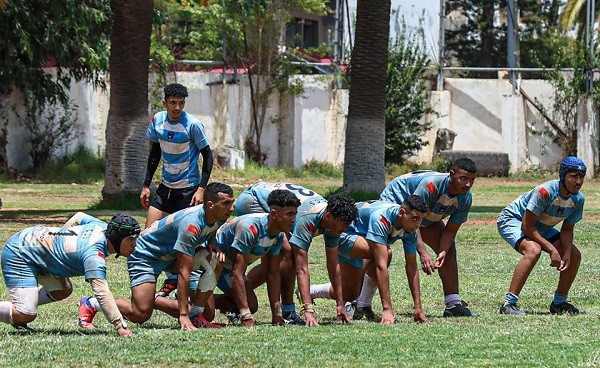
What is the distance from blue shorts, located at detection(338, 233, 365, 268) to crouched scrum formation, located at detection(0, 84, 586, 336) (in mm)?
12

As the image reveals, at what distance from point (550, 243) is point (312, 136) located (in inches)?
977

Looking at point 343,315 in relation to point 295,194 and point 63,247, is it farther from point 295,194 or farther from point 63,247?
point 63,247

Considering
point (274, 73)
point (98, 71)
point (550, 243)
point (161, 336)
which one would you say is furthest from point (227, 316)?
point (274, 73)

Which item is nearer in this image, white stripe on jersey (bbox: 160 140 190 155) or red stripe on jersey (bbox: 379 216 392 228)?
red stripe on jersey (bbox: 379 216 392 228)

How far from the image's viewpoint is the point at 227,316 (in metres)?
11.5

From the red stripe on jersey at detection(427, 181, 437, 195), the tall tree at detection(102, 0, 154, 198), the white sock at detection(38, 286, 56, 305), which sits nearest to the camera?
the white sock at detection(38, 286, 56, 305)

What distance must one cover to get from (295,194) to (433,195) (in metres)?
1.48

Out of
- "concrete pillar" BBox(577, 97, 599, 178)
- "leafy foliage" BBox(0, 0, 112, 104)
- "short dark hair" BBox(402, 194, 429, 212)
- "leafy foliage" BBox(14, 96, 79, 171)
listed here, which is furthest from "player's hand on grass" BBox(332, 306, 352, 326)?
"concrete pillar" BBox(577, 97, 599, 178)

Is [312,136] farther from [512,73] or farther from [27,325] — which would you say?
[27,325]

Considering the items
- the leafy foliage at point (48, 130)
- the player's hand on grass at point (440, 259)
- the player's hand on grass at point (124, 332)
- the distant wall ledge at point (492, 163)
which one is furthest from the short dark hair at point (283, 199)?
the distant wall ledge at point (492, 163)

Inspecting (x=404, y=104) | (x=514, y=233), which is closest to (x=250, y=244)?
(x=514, y=233)

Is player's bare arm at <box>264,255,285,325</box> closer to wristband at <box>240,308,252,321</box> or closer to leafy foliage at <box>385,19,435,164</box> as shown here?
wristband at <box>240,308,252,321</box>

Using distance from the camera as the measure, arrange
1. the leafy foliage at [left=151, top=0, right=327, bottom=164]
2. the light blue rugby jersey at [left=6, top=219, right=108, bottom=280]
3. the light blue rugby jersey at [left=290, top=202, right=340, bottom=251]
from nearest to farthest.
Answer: the light blue rugby jersey at [left=6, top=219, right=108, bottom=280] < the light blue rugby jersey at [left=290, top=202, right=340, bottom=251] < the leafy foliage at [left=151, top=0, right=327, bottom=164]

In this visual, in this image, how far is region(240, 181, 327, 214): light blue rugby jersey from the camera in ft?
37.3
